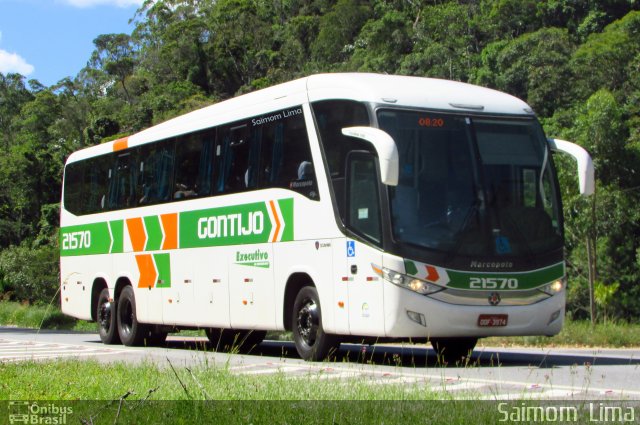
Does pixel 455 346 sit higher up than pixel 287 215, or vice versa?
pixel 287 215

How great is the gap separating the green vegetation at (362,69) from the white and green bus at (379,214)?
19924mm

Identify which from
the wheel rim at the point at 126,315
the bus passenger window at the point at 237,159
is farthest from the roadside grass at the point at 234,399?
the wheel rim at the point at 126,315

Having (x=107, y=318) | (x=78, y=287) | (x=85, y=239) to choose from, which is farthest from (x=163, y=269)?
(x=78, y=287)

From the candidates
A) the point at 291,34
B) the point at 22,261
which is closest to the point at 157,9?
the point at 291,34

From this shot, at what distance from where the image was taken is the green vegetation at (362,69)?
42.7 m

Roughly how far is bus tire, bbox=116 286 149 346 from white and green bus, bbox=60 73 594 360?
2556 millimetres

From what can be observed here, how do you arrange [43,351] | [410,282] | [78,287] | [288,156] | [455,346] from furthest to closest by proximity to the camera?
[78,287]
[43,351]
[455,346]
[288,156]
[410,282]

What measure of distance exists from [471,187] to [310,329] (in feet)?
9.59

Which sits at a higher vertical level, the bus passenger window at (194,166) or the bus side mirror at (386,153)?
the bus passenger window at (194,166)

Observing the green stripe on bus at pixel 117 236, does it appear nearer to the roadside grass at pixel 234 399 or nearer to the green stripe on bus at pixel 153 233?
the green stripe on bus at pixel 153 233

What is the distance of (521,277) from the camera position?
12.9m

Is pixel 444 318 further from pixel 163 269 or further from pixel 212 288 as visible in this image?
pixel 163 269

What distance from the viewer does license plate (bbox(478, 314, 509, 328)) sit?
41.4ft

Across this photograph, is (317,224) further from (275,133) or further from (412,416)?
(412,416)
